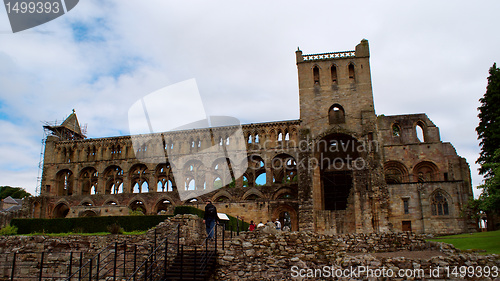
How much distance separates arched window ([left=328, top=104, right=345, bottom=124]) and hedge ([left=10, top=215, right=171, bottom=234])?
65.3ft

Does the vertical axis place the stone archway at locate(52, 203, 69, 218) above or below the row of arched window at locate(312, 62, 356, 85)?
below

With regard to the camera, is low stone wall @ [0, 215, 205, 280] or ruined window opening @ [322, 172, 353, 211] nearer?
low stone wall @ [0, 215, 205, 280]

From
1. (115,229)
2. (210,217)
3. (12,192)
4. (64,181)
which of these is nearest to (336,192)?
(115,229)

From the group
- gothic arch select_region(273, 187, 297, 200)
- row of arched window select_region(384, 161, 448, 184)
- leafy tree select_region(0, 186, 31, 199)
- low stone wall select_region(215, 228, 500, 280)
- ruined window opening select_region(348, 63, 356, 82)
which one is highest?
ruined window opening select_region(348, 63, 356, 82)

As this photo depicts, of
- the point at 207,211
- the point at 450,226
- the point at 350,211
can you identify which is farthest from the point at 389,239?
Result: the point at 450,226

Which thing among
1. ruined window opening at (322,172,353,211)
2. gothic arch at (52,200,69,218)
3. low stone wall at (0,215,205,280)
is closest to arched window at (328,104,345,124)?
ruined window opening at (322,172,353,211)

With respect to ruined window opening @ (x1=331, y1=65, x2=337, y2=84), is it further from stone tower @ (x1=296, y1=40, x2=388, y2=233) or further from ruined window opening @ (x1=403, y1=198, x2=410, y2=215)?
ruined window opening @ (x1=403, y1=198, x2=410, y2=215)

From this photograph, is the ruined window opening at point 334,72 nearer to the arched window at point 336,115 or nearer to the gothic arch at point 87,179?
the arched window at point 336,115

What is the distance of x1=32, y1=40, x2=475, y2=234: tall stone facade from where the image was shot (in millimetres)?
33375

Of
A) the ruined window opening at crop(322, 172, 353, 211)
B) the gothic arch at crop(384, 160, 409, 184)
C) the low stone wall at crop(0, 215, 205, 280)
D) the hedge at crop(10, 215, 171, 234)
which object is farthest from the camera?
the gothic arch at crop(384, 160, 409, 184)

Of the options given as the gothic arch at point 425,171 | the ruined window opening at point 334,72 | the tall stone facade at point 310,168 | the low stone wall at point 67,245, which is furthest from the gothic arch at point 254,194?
the low stone wall at point 67,245

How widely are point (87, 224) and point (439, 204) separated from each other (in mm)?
27175

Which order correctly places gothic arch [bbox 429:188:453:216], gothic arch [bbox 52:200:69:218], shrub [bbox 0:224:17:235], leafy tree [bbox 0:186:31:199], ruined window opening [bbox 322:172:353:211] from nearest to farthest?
shrub [bbox 0:224:17:235] < gothic arch [bbox 429:188:453:216] < ruined window opening [bbox 322:172:353:211] < gothic arch [bbox 52:200:69:218] < leafy tree [bbox 0:186:31:199]

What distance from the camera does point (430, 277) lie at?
43.5 ft
